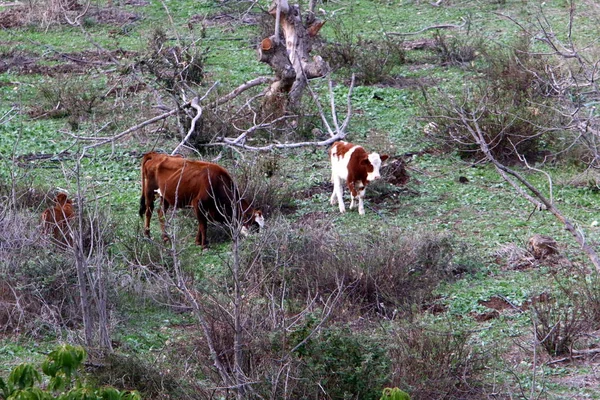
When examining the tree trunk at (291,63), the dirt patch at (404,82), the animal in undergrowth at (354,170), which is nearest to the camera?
the animal in undergrowth at (354,170)

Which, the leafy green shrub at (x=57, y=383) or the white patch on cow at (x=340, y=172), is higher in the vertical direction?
the leafy green shrub at (x=57, y=383)

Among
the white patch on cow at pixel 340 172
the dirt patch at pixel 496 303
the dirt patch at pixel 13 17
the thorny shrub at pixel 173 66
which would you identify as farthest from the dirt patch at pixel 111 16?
the dirt patch at pixel 496 303

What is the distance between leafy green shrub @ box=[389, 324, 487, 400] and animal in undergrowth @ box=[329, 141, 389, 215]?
4631mm

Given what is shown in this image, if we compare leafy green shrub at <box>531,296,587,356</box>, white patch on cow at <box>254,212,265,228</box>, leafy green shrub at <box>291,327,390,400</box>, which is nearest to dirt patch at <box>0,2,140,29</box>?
white patch on cow at <box>254,212,265,228</box>

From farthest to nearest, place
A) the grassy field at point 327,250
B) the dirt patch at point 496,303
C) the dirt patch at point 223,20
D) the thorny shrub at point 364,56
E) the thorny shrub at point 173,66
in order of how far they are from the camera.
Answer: the dirt patch at point 223,20 → the thorny shrub at point 364,56 → the thorny shrub at point 173,66 → the dirt patch at point 496,303 → the grassy field at point 327,250

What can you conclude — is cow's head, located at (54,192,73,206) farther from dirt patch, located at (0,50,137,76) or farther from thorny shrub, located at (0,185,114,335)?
dirt patch, located at (0,50,137,76)

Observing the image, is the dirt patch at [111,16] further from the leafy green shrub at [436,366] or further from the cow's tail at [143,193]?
the leafy green shrub at [436,366]

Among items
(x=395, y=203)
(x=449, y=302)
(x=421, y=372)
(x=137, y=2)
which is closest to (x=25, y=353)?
(x=421, y=372)

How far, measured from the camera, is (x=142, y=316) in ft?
27.7

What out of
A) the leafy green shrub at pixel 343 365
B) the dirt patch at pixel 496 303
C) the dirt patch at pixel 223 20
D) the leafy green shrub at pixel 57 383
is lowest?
the dirt patch at pixel 496 303

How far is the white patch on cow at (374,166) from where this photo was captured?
11.3 metres

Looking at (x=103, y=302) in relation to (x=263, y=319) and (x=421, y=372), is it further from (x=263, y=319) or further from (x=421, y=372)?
(x=421, y=372)

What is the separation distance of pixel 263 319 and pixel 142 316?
6.57 feet

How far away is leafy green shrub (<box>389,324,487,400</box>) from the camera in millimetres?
6410
